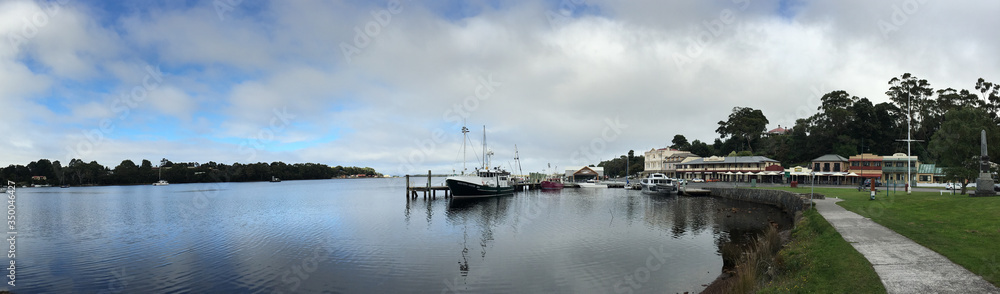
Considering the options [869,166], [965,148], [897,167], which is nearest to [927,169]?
[897,167]

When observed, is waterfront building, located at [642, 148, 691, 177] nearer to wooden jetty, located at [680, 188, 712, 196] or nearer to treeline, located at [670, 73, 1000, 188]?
treeline, located at [670, 73, 1000, 188]

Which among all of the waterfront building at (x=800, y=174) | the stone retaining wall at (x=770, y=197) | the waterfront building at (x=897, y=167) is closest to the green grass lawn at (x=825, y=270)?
the stone retaining wall at (x=770, y=197)

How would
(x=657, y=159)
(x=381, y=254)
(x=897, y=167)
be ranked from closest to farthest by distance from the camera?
(x=381, y=254) → (x=897, y=167) → (x=657, y=159)

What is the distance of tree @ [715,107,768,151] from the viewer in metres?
115

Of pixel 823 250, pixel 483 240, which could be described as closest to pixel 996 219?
pixel 823 250

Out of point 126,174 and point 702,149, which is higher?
point 702,149

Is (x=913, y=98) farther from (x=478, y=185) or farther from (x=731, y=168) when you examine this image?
(x=478, y=185)

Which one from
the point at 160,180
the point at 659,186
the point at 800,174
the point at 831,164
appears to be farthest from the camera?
the point at 160,180

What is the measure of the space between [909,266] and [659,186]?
212ft

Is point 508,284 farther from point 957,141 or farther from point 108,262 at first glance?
point 957,141

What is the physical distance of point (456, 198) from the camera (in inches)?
2591

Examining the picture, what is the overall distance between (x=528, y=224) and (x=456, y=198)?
31934 millimetres

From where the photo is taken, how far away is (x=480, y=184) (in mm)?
65438

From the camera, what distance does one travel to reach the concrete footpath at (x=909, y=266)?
9531 millimetres
